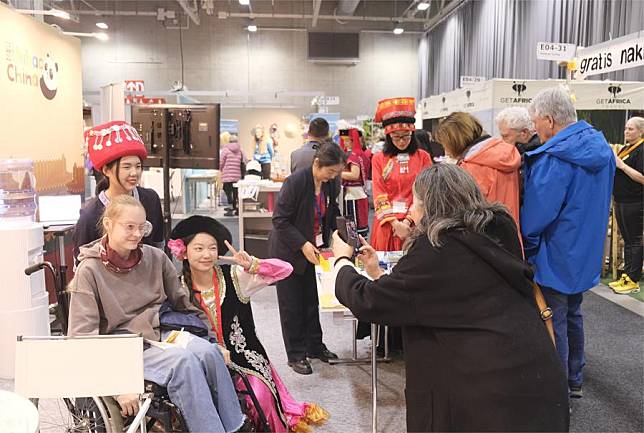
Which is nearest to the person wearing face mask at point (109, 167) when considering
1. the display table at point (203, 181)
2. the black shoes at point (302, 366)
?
the black shoes at point (302, 366)

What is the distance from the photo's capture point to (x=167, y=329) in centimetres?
221

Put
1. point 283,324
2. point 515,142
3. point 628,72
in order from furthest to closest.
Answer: point 628,72 → point 283,324 → point 515,142

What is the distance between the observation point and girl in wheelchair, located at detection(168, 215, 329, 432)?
2.35m

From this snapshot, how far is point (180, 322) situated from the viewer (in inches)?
87.4

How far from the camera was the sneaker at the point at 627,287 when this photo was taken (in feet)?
16.5

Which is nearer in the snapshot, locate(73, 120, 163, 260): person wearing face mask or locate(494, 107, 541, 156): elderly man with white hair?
locate(73, 120, 163, 260): person wearing face mask

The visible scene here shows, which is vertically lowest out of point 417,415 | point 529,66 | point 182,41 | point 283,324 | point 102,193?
point 283,324

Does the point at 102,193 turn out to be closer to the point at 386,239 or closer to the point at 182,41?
the point at 386,239

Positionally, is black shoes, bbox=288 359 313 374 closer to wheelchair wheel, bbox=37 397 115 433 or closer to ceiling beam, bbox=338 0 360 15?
wheelchair wheel, bbox=37 397 115 433

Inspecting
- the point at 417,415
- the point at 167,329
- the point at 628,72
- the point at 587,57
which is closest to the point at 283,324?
the point at 167,329

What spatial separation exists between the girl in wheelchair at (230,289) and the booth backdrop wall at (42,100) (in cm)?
214

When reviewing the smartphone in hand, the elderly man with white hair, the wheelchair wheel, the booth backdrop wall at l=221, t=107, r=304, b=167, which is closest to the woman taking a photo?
the elderly man with white hair

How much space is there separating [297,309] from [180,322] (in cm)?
115

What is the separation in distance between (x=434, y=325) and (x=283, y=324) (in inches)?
78.2
